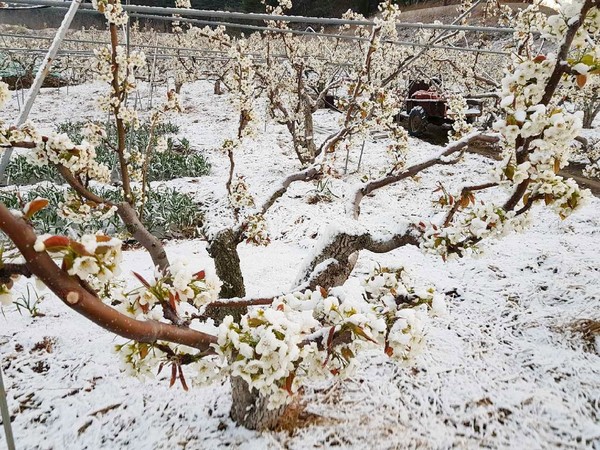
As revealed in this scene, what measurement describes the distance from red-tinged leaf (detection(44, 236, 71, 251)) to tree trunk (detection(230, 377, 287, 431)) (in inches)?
62.8

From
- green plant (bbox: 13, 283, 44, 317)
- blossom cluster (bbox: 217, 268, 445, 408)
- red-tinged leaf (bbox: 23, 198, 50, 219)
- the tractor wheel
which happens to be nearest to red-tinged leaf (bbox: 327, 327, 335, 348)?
blossom cluster (bbox: 217, 268, 445, 408)

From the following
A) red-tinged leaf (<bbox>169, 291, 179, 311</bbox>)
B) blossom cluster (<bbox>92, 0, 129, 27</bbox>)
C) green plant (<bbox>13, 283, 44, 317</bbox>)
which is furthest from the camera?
green plant (<bbox>13, 283, 44, 317</bbox>)

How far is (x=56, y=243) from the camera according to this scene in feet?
2.28

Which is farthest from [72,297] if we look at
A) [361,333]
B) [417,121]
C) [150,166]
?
[417,121]

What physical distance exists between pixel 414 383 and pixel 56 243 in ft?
8.80

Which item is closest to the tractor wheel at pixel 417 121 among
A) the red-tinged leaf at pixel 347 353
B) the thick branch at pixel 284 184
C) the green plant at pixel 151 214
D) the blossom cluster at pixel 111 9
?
the green plant at pixel 151 214

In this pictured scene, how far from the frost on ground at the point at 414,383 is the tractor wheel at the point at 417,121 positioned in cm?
650

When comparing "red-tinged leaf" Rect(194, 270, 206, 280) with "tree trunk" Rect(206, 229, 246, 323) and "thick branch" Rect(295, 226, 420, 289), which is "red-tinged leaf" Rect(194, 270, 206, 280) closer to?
"thick branch" Rect(295, 226, 420, 289)

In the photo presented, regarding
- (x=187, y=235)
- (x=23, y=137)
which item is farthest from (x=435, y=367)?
(x=187, y=235)

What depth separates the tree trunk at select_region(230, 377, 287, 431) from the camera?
2.15 metres

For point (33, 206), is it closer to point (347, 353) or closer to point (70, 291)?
point (70, 291)

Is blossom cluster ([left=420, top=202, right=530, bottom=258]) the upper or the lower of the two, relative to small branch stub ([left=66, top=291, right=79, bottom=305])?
lower

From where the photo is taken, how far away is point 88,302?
2.61 ft

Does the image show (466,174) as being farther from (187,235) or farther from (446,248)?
(446,248)
